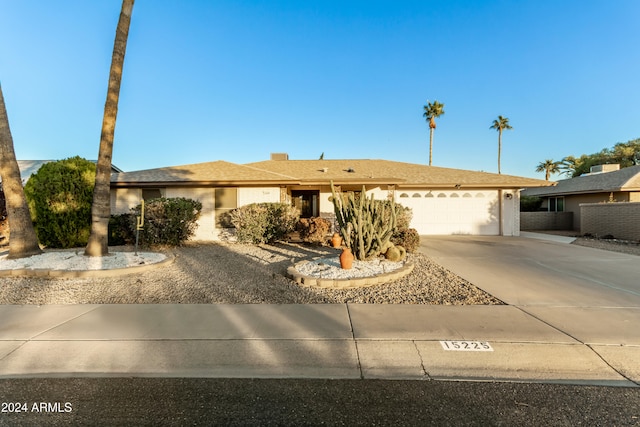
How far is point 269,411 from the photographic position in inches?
100

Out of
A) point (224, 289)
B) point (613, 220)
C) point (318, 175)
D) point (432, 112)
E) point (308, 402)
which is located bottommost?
point (308, 402)

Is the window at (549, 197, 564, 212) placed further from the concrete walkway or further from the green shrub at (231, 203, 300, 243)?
the green shrub at (231, 203, 300, 243)

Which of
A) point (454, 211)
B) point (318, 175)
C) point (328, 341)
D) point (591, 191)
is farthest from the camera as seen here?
point (591, 191)

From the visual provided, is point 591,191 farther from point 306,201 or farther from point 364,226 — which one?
point 364,226

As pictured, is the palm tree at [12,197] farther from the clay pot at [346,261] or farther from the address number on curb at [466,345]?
the address number on curb at [466,345]

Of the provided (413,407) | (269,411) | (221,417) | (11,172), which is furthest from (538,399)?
(11,172)

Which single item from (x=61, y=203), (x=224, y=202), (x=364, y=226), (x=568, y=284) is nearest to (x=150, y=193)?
(x=61, y=203)

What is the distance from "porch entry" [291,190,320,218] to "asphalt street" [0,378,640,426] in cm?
1367

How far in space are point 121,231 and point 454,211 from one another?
15804 mm

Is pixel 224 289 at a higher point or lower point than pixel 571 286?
lower

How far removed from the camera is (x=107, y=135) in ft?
28.1

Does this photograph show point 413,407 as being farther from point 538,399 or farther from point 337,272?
point 337,272

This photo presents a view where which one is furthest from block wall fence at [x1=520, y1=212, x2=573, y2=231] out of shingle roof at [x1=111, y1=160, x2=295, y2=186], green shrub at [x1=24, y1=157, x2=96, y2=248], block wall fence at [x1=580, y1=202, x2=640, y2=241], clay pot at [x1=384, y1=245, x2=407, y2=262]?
green shrub at [x1=24, y1=157, x2=96, y2=248]

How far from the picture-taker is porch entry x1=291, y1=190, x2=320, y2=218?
1656 cm
